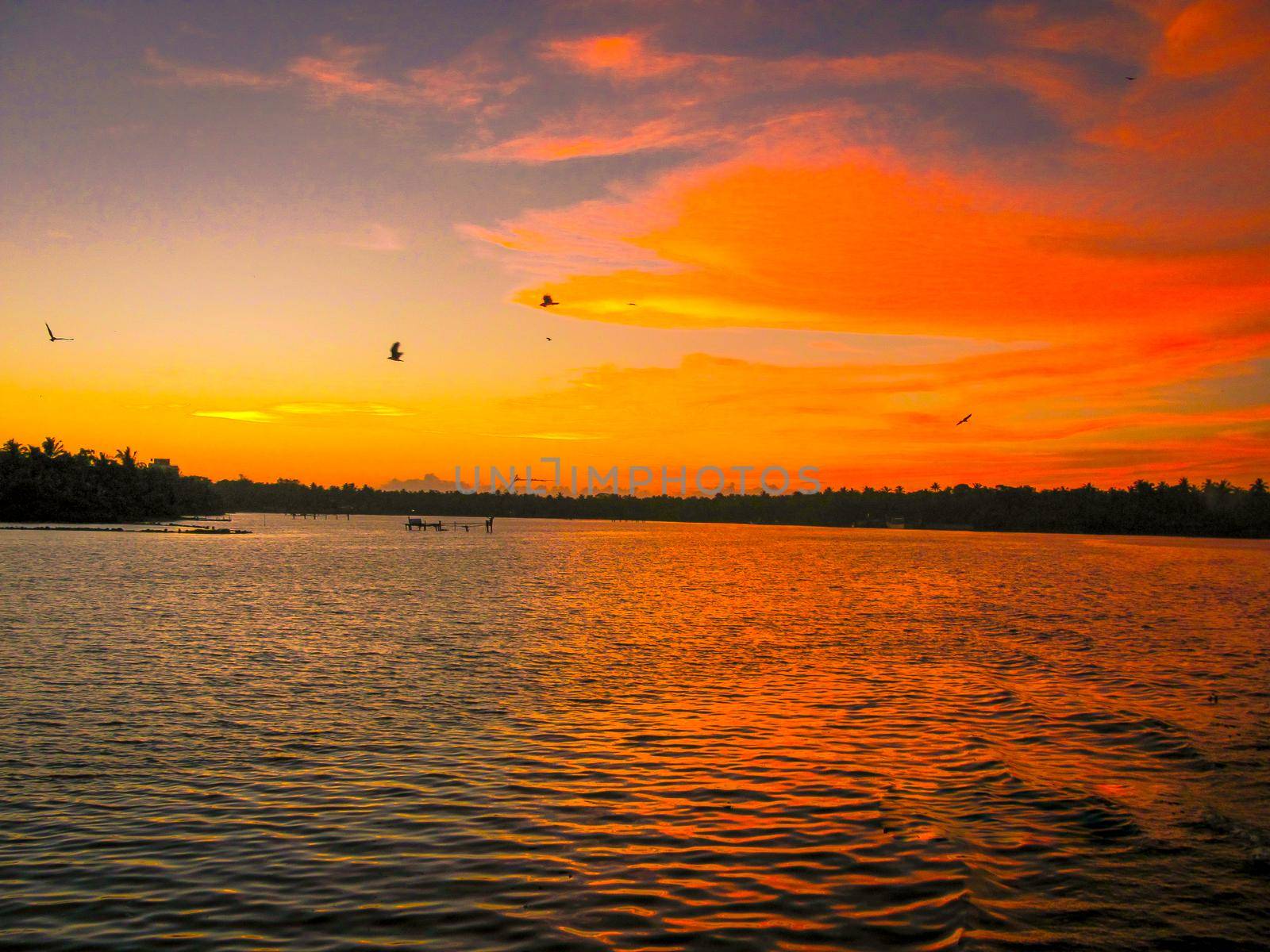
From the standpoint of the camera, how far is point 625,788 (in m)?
15.9

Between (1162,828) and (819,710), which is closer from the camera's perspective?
(1162,828)

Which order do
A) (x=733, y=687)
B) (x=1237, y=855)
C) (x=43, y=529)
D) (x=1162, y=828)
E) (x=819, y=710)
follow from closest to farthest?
(x=1237, y=855) < (x=1162, y=828) < (x=819, y=710) < (x=733, y=687) < (x=43, y=529)

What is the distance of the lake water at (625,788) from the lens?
10867 mm

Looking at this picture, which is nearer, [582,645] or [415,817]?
[415,817]

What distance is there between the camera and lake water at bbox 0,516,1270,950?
10867 mm

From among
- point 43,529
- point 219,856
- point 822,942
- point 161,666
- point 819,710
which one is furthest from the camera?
point 43,529

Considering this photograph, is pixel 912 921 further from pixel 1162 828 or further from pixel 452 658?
pixel 452 658

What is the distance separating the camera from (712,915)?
10.9 metres

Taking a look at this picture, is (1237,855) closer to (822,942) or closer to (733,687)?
(822,942)

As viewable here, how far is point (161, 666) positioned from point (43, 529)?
180 metres

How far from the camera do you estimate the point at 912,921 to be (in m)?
10.8

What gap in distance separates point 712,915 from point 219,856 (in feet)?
22.1

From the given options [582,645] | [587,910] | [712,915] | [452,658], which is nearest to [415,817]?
[587,910]

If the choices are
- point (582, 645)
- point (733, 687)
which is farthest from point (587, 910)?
point (582, 645)
